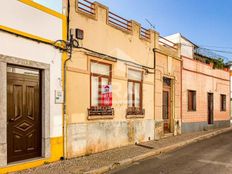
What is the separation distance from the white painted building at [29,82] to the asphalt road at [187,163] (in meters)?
2.33

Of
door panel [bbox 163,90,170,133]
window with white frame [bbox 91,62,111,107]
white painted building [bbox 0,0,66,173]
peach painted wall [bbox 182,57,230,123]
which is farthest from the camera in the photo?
peach painted wall [bbox 182,57,230,123]

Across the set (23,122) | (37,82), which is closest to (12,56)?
(37,82)

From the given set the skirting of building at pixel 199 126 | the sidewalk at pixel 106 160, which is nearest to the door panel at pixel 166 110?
the skirting of building at pixel 199 126

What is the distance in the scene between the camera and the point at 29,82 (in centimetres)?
→ 824

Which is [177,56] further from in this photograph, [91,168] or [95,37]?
[91,168]

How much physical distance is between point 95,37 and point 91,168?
15.7ft

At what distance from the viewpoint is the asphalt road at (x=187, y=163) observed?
8148 millimetres

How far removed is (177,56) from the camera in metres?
17.0

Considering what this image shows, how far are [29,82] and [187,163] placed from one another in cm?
533

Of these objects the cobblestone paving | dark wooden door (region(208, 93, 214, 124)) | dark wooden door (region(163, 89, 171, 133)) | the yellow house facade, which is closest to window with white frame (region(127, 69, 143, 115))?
the yellow house facade

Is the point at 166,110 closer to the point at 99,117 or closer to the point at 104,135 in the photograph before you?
the point at 104,135

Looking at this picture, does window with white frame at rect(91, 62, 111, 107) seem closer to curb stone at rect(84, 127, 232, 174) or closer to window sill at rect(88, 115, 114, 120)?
window sill at rect(88, 115, 114, 120)

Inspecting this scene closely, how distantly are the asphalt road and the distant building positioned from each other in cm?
625

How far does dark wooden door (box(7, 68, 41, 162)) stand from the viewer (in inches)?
300
